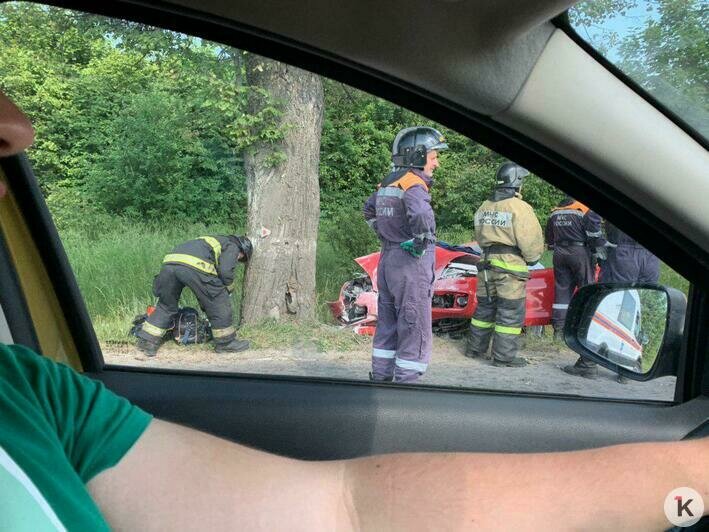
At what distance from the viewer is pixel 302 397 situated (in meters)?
2.04

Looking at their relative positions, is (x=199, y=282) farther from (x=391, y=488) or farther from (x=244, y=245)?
(x=391, y=488)

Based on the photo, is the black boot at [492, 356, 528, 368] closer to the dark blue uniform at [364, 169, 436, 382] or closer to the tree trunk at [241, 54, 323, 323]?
the dark blue uniform at [364, 169, 436, 382]

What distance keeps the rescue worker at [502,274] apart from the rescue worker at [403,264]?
422 millimetres

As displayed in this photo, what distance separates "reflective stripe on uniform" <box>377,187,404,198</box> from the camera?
5566 mm

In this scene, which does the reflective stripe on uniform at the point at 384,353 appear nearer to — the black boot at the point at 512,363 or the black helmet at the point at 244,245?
the black boot at the point at 512,363

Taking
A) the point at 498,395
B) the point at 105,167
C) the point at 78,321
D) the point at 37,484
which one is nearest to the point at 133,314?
the point at 105,167

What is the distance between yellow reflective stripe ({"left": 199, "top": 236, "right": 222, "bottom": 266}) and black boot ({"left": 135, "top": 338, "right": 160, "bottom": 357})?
3.35ft

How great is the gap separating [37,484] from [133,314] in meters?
4.02

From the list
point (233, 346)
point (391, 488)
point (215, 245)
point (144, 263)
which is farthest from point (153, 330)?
point (391, 488)

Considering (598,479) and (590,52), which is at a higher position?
(590,52)

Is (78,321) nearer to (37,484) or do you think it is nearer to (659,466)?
(37,484)

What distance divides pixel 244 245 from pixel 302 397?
3.92 m

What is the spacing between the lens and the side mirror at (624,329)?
64.6 inches

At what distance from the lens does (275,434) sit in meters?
2.00
